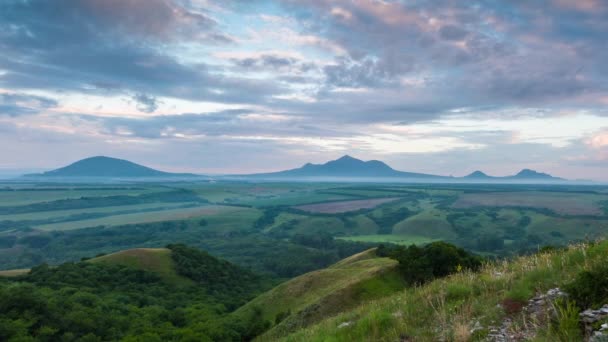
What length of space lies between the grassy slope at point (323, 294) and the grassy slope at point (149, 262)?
148ft

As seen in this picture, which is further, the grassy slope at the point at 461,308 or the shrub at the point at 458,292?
the shrub at the point at 458,292

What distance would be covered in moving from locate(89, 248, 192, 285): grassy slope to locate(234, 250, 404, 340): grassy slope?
45111 millimetres

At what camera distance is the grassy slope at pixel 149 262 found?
96.4 metres

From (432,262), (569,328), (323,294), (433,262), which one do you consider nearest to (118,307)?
(323,294)

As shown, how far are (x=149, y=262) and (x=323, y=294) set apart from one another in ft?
230

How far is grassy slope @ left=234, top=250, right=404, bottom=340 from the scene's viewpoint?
36.8m

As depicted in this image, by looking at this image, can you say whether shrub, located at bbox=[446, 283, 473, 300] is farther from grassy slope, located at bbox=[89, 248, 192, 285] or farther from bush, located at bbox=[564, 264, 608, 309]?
grassy slope, located at bbox=[89, 248, 192, 285]

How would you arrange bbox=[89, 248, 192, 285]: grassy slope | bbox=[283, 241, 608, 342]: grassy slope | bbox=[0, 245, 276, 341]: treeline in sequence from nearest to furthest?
bbox=[283, 241, 608, 342]: grassy slope < bbox=[0, 245, 276, 341]: treeline < bbox=[89, 248, 192, 285]: grassy slope

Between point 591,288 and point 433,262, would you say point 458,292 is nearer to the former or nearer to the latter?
point 591,288

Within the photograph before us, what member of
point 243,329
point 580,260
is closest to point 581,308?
point 580,260

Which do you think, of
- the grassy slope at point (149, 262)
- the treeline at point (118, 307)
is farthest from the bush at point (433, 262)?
the grassy slope at point (149, 262)

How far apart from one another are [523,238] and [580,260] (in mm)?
218604

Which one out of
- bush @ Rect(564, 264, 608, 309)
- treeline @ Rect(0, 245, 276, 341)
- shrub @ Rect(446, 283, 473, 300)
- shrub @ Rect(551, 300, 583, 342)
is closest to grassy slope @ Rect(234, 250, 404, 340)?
treeline @ Rect(0, 245, 276, 341)

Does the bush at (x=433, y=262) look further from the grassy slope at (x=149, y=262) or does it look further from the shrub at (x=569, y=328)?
the grassy slope at (x=149, y=262)
